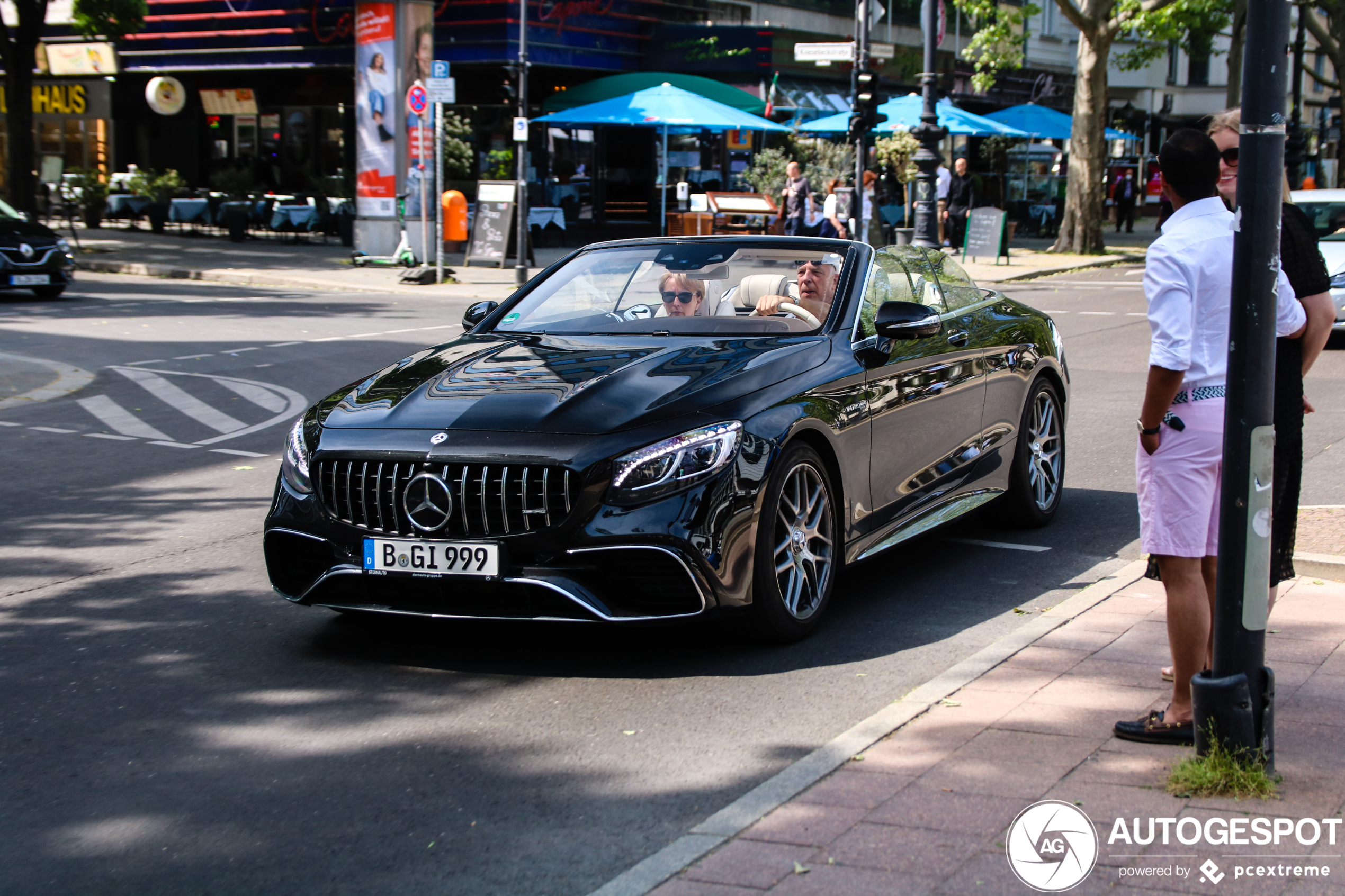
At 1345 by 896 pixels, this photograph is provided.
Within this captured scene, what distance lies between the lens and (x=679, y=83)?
32.5 m

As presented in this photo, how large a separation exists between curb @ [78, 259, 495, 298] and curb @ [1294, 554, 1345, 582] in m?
17.7

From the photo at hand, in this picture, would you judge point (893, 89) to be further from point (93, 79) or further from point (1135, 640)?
point (1135, 640)

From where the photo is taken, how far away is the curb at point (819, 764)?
344cm

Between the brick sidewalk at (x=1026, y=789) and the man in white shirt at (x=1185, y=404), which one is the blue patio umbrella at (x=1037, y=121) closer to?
the brick sidewalk at (x=1026, y=789)

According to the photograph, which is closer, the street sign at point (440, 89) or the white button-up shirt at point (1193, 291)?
the white button-up shirt at point (1193, 291)

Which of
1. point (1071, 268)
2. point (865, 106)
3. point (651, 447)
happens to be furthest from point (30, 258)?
point (1071, 268)

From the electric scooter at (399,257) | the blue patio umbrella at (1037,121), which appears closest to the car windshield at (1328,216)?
the electric scooter at (399,257)

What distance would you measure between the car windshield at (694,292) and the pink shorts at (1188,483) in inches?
83.7

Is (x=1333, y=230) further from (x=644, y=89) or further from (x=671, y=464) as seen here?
(x=644, y=89)

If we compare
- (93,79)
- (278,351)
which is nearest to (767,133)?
(93,79)

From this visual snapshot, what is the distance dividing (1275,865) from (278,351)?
1299cm

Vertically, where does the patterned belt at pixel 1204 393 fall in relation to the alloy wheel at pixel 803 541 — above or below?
above

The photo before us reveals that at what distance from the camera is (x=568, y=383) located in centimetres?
536

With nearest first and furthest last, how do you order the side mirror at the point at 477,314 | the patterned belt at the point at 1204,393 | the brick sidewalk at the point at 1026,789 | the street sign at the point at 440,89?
1. the brick sidewalk at the point at 1026,789
2. the patterned belt at the point at 1204,393
3. the side mirror at the point at 477,314
4. the street sign at the point at 440,89
